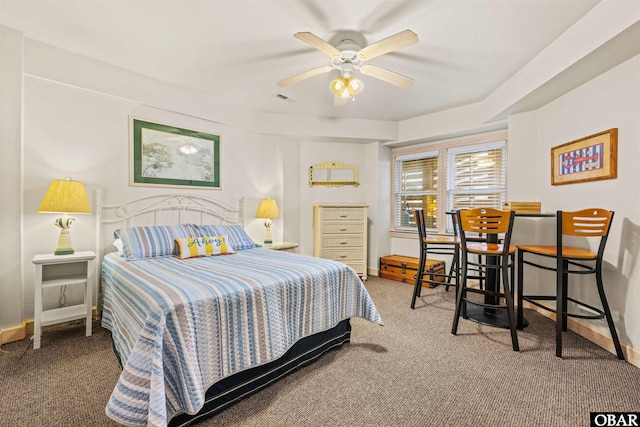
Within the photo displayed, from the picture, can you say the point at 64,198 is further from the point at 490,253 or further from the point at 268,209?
the point at 490,253

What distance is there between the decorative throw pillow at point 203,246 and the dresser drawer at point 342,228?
5.83 ft

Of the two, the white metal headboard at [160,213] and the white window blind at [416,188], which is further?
the white window blind at [416,188]

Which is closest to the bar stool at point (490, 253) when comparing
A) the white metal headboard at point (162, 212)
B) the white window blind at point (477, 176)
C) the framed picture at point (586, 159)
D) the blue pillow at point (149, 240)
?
the framed picture at point (586, 159)

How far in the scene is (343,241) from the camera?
4.44 metres

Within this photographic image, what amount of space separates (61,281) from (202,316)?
5.84 feet

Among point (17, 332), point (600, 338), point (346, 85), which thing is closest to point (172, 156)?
point (17, 332)

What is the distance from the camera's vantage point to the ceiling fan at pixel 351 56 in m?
1.95

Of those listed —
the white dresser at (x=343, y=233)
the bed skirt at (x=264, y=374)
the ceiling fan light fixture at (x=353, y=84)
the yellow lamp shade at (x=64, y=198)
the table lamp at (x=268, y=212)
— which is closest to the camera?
the bed skirt at (x=264, y=374)

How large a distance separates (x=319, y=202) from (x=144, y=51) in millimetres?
2962

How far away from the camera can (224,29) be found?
2.27m

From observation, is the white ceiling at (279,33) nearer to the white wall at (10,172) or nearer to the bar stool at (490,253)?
the white wall at (10,172)

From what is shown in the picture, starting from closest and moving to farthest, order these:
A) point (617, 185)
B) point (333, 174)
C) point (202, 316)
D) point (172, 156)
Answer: point (202, 316) < point (617, 185) < point (172, 156) < point (333, 174)

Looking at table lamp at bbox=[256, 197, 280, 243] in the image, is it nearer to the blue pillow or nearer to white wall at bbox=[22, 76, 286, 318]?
white wall at bbox=[22, 76, 286, 318]

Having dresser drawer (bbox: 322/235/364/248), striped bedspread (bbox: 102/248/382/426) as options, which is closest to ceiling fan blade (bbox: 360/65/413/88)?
striped bedspread (bbox: 102/248/382/426)
